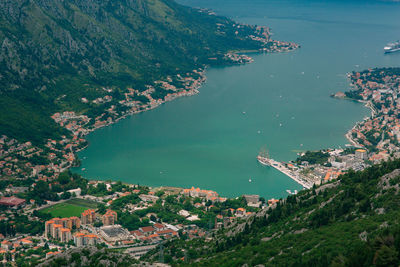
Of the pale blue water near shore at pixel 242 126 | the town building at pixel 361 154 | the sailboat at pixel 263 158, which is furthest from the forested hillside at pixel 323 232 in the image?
the town building at pixel 361 154

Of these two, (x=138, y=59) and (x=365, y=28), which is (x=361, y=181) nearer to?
(x=138, y=59)

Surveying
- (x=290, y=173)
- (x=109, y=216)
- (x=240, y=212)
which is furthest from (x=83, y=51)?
(x=240, y=212)

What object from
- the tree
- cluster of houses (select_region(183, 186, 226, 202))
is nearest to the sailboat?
cluster of houses (select_region(183, 186, 226, 202))

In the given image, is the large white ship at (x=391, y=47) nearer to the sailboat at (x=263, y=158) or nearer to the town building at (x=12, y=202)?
the sailboat at (x=263, y=158)

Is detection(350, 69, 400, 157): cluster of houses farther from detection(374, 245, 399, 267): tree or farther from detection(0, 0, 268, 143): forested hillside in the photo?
detection(374, 245, 399, 267): tree

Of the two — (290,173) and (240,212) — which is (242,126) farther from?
(240,212)
